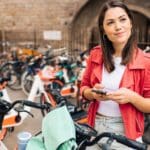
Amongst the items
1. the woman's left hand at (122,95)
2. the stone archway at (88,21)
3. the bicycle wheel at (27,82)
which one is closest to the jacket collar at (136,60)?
the woman's left hand at (122,95)

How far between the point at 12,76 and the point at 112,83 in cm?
616

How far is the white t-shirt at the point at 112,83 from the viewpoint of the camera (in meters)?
1.72

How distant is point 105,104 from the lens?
5.80 ft

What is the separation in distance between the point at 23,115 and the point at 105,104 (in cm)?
284

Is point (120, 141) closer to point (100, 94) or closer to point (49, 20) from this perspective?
point (100, 94)

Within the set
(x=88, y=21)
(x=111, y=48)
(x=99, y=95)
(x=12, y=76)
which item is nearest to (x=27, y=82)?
(x=12, y=76)

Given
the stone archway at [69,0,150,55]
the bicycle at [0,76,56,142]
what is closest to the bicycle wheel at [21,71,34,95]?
the bicycle at [0,76,56,142]

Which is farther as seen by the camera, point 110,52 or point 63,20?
point 63,20

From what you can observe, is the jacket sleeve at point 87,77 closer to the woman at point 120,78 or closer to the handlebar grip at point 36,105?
the woman at point 120,78

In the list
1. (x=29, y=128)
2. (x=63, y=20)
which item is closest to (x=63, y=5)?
(x=63, y=20)

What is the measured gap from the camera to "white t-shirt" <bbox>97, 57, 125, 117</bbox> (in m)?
1.72

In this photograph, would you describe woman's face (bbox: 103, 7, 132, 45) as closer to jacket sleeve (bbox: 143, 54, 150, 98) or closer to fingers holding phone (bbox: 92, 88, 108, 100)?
jacket sleeve (bbox: 143, 54, 150, 98)

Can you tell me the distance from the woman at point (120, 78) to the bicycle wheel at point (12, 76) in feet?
19.3

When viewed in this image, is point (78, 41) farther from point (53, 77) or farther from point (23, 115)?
point (23, 115)
